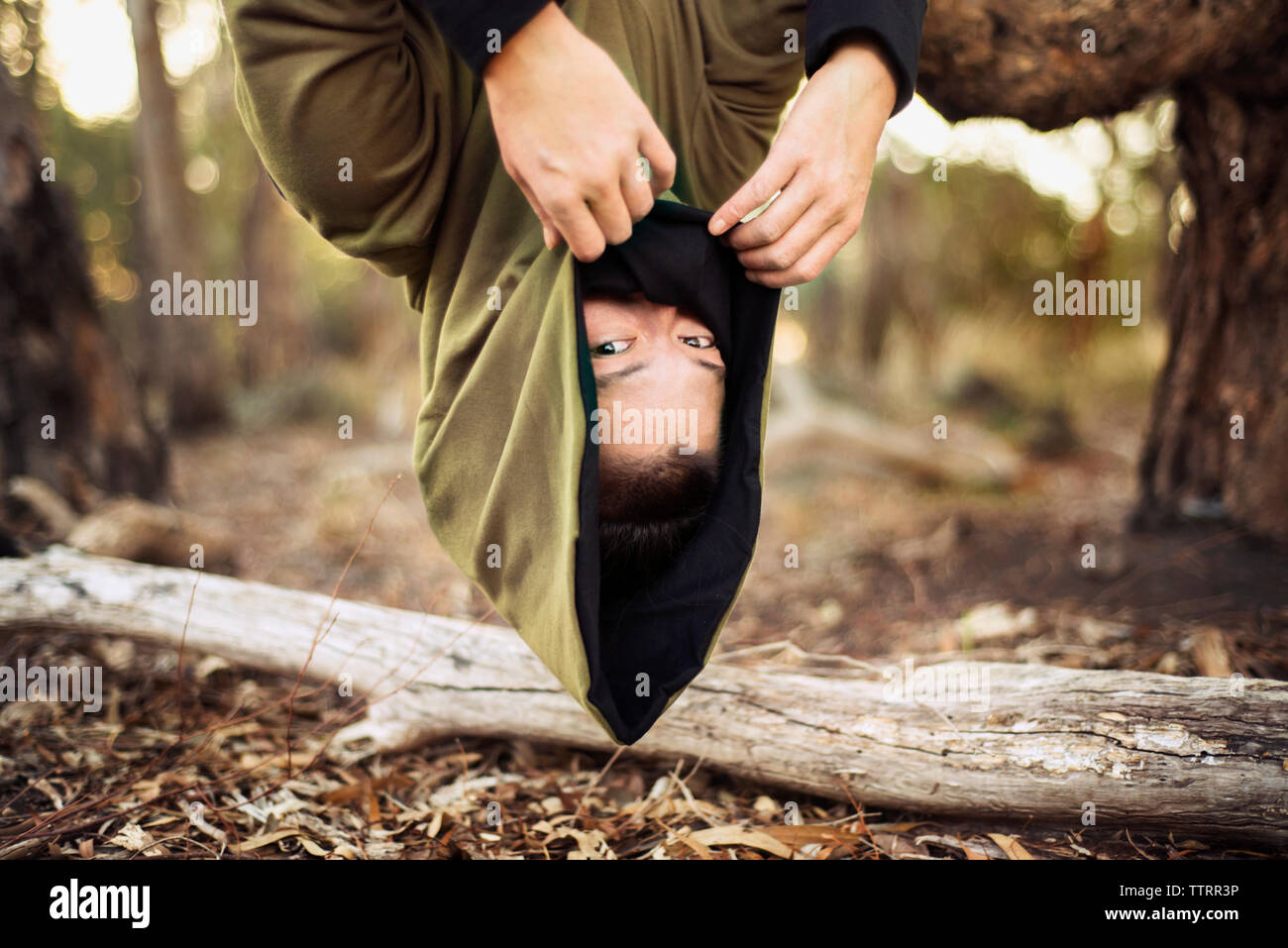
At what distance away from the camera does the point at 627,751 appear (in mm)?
1892

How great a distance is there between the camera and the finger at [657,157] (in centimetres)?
106

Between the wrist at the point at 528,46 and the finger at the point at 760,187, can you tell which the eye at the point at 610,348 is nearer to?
the finger at the point at 760,187

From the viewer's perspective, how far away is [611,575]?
54.3 inches

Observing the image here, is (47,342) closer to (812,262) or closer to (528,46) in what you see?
(528,46)

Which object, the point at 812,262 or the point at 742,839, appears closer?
the point at 812,262

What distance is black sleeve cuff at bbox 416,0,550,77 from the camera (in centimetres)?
98

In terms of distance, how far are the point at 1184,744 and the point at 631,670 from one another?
3.56 feet

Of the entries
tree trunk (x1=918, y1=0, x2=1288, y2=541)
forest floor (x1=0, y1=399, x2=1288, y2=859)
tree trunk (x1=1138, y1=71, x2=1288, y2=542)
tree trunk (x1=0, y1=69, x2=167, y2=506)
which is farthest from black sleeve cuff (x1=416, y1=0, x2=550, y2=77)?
tree trunk (x1=0, y1=69, x2=167, y2=506)

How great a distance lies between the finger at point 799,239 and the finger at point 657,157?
18 centimetres

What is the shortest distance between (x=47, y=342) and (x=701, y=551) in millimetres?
3184

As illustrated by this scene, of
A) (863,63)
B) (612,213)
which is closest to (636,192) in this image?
(612,213)

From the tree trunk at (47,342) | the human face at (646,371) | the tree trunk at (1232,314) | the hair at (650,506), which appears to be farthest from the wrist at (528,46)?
the tree trunk at (47,342)
